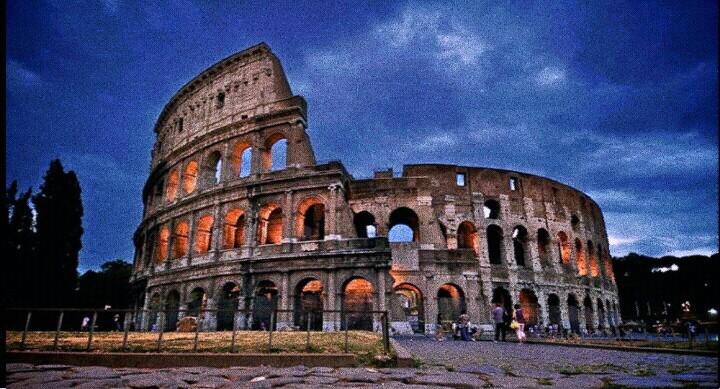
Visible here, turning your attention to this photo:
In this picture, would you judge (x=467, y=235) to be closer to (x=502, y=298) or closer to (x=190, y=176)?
(x=502, y=298)

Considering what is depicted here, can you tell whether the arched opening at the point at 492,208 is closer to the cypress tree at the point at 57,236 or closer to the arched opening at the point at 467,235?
the arched opening at the point at 467,235

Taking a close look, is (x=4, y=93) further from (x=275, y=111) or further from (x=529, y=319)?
(x=529, y=319)

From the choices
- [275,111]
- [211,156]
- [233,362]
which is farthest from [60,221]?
[233,362]

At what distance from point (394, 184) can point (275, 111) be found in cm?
805

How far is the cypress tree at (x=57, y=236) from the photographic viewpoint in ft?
73.5

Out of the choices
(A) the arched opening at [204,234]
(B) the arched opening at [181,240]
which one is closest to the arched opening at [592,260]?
(A) the arched opening at [204,234]

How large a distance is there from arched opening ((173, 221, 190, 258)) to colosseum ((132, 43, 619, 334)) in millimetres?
81

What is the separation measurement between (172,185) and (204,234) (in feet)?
20.5

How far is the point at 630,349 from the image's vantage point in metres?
9.61

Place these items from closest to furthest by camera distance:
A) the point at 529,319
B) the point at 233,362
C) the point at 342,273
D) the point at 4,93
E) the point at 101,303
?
the point at 4,93 → the point at 233,362 → the point at 342,273 → the point at 529,319 → the point at 101,303

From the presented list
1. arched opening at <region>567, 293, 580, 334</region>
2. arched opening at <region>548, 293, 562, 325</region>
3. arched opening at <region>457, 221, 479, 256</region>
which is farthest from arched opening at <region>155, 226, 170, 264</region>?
arched opening at <region>567, 293, 580, 334</region>

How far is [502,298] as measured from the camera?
24.7m

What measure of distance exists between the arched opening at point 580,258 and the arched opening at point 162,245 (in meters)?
28.7

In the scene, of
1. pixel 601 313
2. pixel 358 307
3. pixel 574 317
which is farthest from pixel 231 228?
pixel 601 313
